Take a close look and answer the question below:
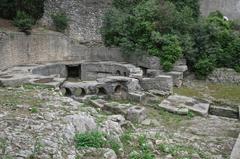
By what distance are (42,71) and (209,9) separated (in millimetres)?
12190

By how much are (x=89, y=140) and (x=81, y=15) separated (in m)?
13.7

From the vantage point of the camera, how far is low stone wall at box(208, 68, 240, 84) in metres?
16.3

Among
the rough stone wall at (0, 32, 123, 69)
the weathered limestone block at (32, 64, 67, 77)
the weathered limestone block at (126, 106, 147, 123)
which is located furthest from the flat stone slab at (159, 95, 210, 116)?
the weathered limestone block at (32, 64, 67, 77)

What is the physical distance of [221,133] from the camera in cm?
1000

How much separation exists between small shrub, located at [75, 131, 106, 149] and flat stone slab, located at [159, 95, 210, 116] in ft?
16.3

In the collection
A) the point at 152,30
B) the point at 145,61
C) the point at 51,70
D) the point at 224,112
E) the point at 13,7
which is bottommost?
the point at 224,112

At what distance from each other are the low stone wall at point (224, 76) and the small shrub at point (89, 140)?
10.2 m

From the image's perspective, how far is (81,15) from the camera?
20.0 metres

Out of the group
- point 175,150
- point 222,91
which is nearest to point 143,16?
point 222,91

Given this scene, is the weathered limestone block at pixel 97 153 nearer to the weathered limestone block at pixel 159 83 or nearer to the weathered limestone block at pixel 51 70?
the weathered limestone block at pixel 159 83

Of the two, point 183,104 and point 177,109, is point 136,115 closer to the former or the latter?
point 177,109

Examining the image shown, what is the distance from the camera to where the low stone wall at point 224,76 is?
16.3 metres

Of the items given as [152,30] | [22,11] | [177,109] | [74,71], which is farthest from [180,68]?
[22,11]

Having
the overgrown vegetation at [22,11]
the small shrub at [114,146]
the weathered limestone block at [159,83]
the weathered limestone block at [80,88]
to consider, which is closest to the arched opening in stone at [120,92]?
the weathered limestone block at [80,88]
